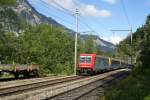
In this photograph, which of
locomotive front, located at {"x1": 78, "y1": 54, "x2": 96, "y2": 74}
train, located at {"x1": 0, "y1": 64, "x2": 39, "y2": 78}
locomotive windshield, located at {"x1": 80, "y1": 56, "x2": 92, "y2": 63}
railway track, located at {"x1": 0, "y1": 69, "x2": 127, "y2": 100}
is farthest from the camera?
locomotive windshield, located at {"x1": 80, "y1": 56, "x2": 92, "y2": 63}

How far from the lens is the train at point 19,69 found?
36.5 meters

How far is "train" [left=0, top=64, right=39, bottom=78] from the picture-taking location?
36500mm

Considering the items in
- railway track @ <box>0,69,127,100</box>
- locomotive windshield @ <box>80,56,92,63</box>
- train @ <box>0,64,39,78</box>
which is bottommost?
railway track @ <box>0,69,127,100</box>

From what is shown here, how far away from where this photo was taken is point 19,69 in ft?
127

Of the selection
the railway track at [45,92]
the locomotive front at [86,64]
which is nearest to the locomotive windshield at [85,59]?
the locomotive front at [86,64]

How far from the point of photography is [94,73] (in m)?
54.8

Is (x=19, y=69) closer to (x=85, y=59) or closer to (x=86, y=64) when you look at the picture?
(x=86, y=64)

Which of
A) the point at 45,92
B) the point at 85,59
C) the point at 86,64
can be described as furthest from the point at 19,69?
the point at 45,92

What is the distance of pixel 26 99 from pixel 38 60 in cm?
4135

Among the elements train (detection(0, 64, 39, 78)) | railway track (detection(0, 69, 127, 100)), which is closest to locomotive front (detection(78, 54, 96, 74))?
train (detection(0, 64, 39, 78))

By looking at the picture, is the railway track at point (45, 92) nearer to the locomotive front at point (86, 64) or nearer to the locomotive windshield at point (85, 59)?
the locomotive front at point (86, 64)

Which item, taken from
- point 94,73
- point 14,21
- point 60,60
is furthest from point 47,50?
point 94,73

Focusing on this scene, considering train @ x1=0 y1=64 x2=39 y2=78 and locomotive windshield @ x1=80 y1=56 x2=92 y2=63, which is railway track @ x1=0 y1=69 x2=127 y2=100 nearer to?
train @ x1=0 y1=64 x2=39 y2=78

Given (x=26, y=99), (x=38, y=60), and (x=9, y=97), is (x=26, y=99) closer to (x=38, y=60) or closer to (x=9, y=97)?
(x=9, y=97)
